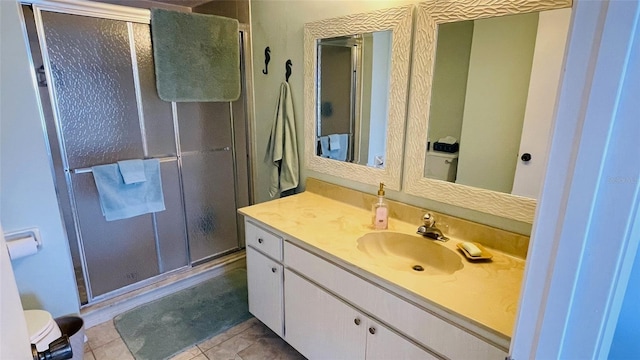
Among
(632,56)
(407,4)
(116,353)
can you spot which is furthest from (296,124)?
(632,56)

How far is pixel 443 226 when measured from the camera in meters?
1.52

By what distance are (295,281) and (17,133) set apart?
149 centimetres

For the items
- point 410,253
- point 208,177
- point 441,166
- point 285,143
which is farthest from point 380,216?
point 208,177

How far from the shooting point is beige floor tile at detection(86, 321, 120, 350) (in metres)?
1.91

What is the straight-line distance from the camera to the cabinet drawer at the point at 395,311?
984mm

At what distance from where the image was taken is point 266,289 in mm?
1781

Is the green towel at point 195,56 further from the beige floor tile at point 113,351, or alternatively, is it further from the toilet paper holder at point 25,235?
the beige floor tile at point 113,351

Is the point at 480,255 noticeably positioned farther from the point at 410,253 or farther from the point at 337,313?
the point at 337,313

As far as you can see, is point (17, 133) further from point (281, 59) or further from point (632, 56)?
point (632, 56)

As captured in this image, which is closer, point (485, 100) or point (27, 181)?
point (485, 100)

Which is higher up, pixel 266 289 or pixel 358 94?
pixel 358 94

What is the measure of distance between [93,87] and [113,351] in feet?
5.07

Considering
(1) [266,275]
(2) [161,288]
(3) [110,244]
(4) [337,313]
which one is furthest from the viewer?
(2) [161,288]

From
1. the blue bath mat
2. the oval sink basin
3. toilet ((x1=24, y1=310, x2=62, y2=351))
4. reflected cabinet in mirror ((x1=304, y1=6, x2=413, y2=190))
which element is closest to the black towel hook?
reflected cabinet in mirror ((x1=304, y1=6, x2=413, y2=190))
